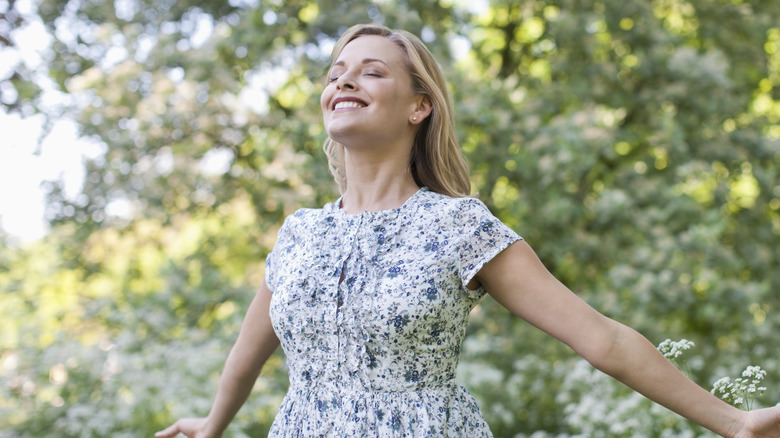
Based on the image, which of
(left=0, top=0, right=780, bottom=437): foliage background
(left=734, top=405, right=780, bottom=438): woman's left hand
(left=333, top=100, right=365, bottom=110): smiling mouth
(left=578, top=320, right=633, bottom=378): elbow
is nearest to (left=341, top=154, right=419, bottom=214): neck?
(left=333, top=100, right=365, bottom=110): smiling mouth

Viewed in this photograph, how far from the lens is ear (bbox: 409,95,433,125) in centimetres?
168

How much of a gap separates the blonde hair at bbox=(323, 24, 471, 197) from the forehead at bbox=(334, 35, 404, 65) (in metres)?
0.02

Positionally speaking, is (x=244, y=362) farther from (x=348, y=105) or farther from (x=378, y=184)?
(x=348, y=105)

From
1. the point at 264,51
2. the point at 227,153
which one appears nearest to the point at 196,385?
the point at 227,153

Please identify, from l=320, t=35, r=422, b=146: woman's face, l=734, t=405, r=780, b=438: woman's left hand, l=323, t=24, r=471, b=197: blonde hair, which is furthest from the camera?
l=323, t=24, r=471, b=197: blonde hair

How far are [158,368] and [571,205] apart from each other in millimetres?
2431

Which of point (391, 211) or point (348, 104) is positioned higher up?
point (348, 104)

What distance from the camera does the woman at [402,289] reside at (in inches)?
54.9

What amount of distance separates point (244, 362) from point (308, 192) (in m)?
2.19

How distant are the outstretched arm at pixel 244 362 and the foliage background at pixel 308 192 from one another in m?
1.79

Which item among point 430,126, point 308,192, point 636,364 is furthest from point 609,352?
point 308,192

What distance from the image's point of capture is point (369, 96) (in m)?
1.59

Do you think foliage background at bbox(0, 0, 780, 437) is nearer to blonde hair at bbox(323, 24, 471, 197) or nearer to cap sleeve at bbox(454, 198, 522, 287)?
blonde hair at bbox(323, 24, 471, 197)

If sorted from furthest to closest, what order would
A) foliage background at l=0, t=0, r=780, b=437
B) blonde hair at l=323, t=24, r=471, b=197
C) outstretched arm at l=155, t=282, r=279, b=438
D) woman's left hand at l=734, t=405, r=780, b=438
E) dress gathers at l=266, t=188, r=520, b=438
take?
foliage background at l=0, t=0, r=780, b=437 → outstretched arm at l=155, t=282, r=279, b=438 → blonde hair at l=323, t=24, r=471, b=197 → dress gathers at l=266, t=188, r=520, b=438 → woman's left hand at l=734, t=405, r=780, b=438
